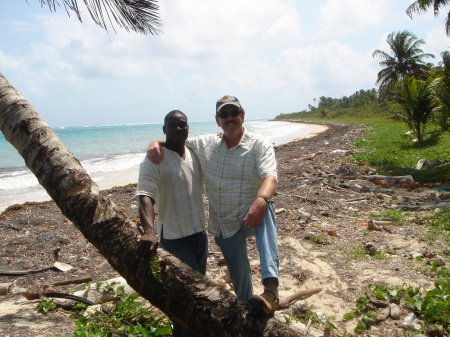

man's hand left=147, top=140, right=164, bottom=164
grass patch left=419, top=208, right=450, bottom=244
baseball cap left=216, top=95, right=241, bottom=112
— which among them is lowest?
grass patch left=419, top=208, right=450, bottom=244

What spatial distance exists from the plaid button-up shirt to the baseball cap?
0.84ft

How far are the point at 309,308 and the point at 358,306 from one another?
437 mm

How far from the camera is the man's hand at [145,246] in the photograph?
2410 millimetres

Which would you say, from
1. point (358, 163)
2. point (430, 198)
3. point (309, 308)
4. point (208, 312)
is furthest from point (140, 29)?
point (358, 163)

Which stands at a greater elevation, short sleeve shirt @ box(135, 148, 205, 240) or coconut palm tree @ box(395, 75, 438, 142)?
coconut palm tree @ box(395, 75, 438, 142)

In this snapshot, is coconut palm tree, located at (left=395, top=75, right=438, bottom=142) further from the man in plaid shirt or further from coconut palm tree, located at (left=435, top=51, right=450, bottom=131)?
the man in plaid shirt

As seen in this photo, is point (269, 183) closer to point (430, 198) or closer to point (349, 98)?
point (430, 198)

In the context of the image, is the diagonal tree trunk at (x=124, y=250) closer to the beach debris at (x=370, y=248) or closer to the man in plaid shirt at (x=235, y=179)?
the man in plaid shirt at (x=235, y=179)

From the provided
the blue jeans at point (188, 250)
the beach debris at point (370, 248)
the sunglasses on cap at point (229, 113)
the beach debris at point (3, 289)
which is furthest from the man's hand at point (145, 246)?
the beach debris at point (370, 248)

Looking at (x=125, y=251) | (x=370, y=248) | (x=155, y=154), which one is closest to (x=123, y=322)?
(x=125, y=251)

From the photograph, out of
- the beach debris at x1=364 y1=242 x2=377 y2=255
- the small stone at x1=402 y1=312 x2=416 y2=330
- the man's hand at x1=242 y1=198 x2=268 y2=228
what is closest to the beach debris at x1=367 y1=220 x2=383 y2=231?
the beach debris at x1=364 y1=242 x2=377 y2=255

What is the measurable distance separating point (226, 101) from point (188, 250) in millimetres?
1149

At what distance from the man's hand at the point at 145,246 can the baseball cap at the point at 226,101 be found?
112 cm

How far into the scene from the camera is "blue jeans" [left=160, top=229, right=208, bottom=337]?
2.79 m
